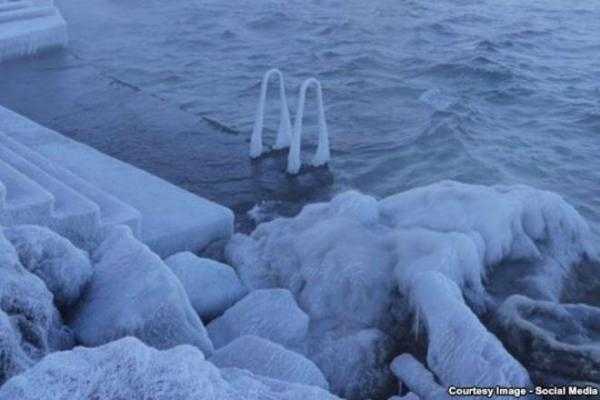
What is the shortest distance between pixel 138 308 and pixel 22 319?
843 mm

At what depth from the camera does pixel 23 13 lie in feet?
56.6

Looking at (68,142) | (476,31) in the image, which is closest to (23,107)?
(68,142)

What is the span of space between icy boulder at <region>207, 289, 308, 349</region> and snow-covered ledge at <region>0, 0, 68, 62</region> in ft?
40.8

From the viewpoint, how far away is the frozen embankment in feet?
11.7

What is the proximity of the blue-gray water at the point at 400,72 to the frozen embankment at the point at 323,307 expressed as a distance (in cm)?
324

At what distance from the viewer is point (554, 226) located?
771 cm

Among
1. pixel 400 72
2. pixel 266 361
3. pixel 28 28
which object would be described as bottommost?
pixel 400 72

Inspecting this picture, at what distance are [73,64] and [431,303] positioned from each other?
13.3 meters

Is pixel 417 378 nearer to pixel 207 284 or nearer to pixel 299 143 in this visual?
pixel 207 284

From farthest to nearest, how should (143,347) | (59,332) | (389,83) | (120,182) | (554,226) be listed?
(389,83) → (120,182) → (554,226) → (59,332) → (143,347)

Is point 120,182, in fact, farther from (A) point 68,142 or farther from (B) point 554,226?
(B) point 554,226

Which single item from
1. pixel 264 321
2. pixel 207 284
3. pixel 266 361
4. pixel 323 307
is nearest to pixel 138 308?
pixel 266 361

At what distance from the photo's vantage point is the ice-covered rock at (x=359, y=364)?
5.44 metres

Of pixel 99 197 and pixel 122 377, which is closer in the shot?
pixel 122 377
